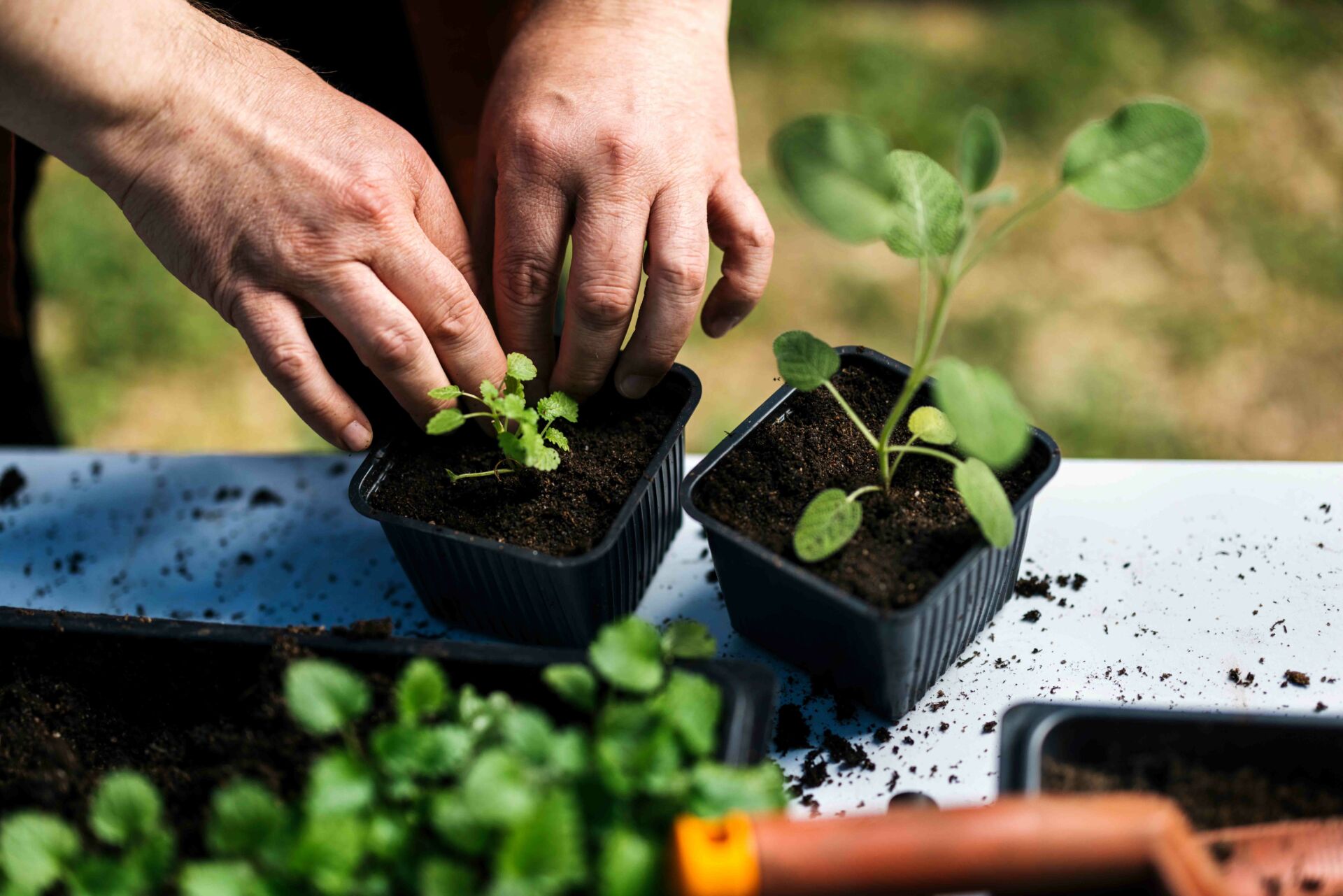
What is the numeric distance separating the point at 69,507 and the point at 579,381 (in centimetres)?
67

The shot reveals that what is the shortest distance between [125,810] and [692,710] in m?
0.37

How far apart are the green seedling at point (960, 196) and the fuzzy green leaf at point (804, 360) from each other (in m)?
0.09

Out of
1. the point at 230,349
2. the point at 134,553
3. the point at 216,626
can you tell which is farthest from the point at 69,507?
the point at 230,349

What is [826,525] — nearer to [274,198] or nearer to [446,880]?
[446,880]

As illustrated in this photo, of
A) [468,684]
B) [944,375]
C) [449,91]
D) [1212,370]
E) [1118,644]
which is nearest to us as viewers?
[944,375]

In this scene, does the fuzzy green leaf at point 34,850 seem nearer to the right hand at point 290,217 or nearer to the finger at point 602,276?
the right hand at point 290,217

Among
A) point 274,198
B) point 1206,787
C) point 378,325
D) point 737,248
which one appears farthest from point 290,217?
point 1206,787

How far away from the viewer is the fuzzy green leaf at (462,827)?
1.95ft

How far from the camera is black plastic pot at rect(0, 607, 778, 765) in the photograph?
740 millimetres

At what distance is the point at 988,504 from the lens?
2.55ft

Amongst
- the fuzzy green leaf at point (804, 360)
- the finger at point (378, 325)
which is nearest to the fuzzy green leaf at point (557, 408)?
the finger at point (378, 325)

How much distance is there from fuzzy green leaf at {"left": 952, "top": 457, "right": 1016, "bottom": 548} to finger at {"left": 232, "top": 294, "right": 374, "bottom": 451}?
0.59 metres

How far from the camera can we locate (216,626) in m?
0.82

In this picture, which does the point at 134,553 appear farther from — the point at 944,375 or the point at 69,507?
the point at 944,375
